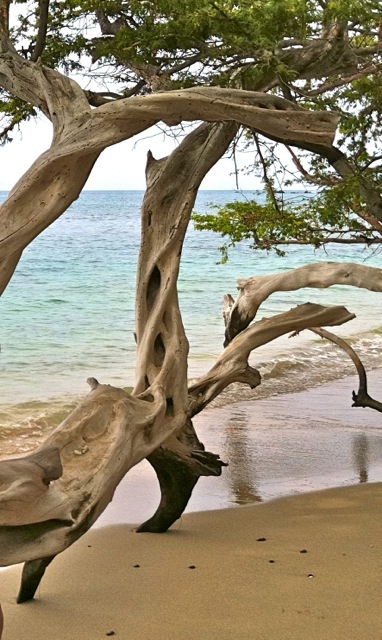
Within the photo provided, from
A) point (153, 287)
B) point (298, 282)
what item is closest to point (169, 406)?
point (153, 287)

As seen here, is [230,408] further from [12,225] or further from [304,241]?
[12,225]

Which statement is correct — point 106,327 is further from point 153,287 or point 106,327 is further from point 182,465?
point 182,465

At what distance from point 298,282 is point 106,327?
12309 mm

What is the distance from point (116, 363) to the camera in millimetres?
14234

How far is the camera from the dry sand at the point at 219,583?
14.2 ft

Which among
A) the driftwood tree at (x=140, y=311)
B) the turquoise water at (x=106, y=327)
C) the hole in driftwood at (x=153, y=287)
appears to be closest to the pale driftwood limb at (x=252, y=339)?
the driftwood tree at (x=140, y=311)

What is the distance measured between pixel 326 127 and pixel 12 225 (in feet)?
5.67

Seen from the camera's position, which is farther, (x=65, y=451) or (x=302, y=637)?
(x=65, y=451)

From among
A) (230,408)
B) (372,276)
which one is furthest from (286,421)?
(372,276)

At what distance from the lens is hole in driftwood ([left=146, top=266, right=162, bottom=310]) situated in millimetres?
5605

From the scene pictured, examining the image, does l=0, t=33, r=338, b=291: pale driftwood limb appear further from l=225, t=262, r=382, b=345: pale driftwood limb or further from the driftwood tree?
l=225, t=262, r=382, b=345: pale driftwood limb

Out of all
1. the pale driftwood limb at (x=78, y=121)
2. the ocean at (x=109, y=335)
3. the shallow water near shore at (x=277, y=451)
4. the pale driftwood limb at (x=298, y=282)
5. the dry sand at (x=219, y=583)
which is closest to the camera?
the dry sand at (x=219, y=583)

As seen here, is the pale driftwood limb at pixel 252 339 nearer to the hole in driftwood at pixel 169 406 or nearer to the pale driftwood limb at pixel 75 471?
the hole in driftwood at pixel 169 406

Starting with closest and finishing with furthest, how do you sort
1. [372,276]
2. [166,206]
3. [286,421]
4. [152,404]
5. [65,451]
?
1. [65,451]
2. [152,404]
3. [166,206]
4. [372,276]
5. [286,421]
